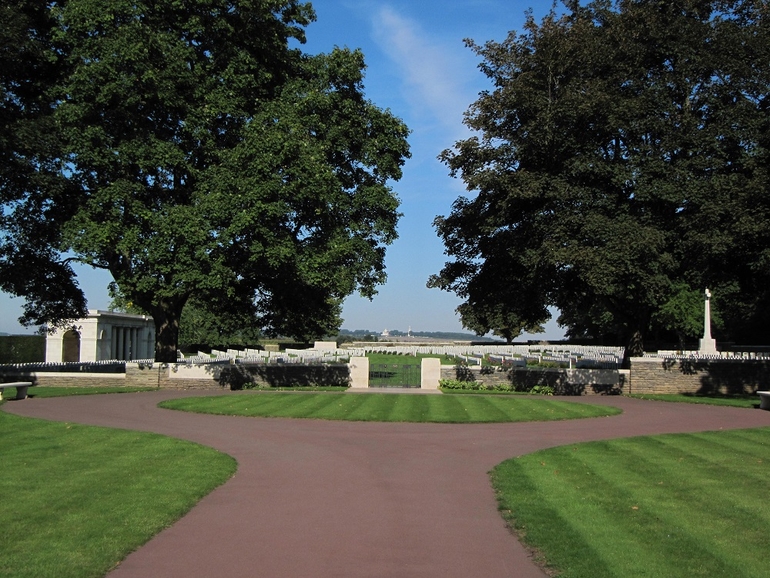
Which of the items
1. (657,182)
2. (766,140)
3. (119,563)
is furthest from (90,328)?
(119,563)

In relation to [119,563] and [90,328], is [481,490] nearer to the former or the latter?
[119,563]

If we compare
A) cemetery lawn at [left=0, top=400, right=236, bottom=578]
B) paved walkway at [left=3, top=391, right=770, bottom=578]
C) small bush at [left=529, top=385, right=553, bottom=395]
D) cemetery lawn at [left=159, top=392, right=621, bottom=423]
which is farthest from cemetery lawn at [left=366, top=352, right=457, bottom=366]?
cemetery lawn at [left=0, top=400, right=236, bottom=578]

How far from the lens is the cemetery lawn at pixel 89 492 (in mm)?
6414

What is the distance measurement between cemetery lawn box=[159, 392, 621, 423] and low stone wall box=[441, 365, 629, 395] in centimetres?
358

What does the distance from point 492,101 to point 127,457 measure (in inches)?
727

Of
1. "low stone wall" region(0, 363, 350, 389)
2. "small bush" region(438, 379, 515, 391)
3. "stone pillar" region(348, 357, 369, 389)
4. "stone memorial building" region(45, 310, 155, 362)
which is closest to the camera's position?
"low stone wall" region(0, 363, 350, 389)

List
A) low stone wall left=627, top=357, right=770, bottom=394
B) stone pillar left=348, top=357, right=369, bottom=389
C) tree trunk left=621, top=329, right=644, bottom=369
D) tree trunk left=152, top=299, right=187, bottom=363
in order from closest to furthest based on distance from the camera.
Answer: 1. low stone wall left=627, top=357, right=770, bottom=394
2. tree trunk left=152, top=299, right=187, bottom=363
3. tree trunk left=621, top=329, right=644, bottom=369
4. stone pillar left=348, top=357, right=369, bottom=389

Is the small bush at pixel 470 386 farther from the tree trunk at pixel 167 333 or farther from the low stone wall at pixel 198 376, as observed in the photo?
the tree trunk at pixel 167 333

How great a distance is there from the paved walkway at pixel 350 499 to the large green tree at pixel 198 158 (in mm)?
A: 6607

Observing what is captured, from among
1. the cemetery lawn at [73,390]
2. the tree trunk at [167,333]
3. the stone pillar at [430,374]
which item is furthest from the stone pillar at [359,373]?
the cemetery lawn at [73,390]

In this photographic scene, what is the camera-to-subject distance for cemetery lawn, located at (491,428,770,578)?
6.44 m

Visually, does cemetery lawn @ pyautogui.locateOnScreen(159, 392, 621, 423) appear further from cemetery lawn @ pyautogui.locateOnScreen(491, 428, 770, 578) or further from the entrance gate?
cemetery lawn @ pyautogui.locateOnScreen(491, 428, 770, 578)

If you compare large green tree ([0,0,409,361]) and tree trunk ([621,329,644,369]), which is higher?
large green tree ([0,0,409,361])

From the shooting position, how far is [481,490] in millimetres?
9719
